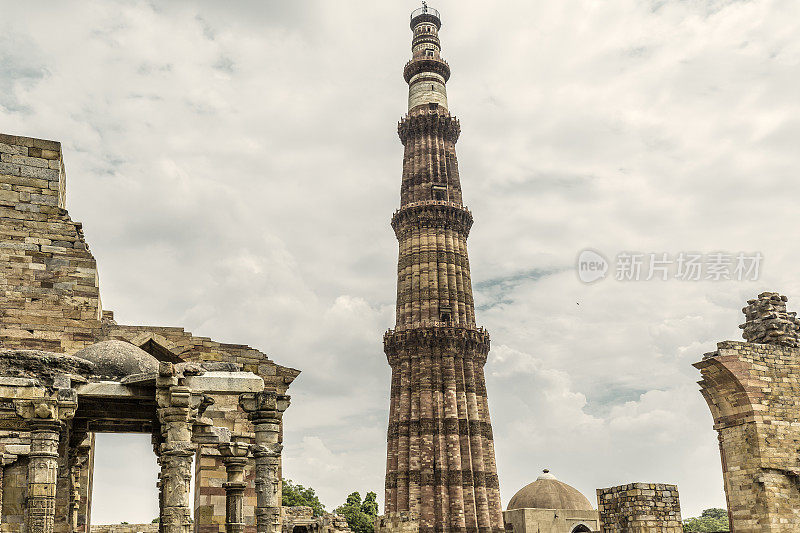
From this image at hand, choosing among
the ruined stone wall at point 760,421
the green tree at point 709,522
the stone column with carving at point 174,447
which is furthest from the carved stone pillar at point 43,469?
the green tree at point 709,522

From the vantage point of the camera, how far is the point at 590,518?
1250 inches

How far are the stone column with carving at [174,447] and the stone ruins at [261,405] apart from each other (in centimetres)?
2

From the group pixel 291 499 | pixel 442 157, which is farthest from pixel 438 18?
pixel 291 499

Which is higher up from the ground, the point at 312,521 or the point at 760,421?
the point at 760,421

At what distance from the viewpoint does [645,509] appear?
51.8ft

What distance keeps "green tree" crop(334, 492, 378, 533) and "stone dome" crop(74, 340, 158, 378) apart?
104ft

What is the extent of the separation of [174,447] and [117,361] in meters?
1.50

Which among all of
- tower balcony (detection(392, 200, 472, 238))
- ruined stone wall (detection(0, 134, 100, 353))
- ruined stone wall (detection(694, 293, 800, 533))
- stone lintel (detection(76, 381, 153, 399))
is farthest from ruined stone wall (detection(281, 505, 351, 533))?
tower balcony (detection(392, 200, 472, 238))

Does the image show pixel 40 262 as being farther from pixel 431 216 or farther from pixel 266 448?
pixel 431 216

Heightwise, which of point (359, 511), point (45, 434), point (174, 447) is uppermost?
point (45, 434)

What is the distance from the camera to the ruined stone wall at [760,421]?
1698cm

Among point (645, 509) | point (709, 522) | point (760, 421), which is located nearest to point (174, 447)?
point (645, 509)

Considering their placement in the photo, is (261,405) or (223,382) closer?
(223,382)

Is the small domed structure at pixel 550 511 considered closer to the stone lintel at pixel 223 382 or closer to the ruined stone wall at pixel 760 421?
the ruined stone wall at pixel 760 421
